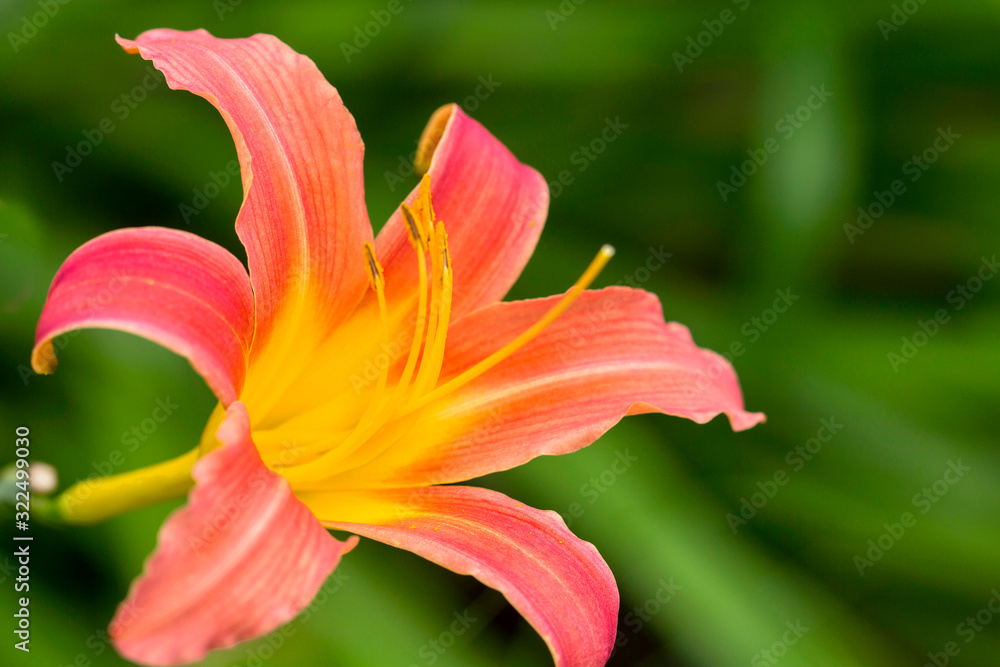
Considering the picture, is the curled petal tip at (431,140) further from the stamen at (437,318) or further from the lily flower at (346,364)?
the stamen at (437,318)

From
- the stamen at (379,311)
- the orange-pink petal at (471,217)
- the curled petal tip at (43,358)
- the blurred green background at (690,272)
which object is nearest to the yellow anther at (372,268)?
the stamen at (379,311)

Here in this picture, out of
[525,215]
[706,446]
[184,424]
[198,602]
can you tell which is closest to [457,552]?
[198,602]

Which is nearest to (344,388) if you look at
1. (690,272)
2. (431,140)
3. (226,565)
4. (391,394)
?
(391,394)

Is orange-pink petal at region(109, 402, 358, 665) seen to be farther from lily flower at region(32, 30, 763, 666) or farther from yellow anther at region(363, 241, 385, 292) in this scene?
yellow anther at region(363, 241, 385, 292)

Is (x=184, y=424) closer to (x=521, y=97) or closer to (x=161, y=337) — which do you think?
(x=161, y=337)

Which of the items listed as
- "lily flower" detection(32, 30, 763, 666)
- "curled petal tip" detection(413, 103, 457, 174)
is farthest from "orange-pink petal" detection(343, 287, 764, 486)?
"curled petal tip" detection(413, 103, 457, 174)

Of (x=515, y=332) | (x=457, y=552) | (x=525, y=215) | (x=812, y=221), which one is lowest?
(x=457, y=552)
